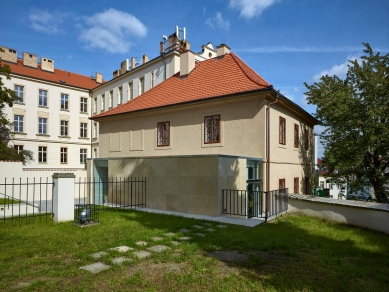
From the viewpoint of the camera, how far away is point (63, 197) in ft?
31.1

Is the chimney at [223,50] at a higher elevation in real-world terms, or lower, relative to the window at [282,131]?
higher

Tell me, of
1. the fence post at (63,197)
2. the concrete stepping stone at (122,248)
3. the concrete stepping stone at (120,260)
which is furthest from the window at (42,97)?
the concrete stepping stone at (120,260)

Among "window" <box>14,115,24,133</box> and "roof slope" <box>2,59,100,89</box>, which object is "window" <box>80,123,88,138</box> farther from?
"window" <box>14,115,24,133</box>

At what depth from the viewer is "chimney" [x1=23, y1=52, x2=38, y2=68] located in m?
34.5

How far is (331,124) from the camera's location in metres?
17.6

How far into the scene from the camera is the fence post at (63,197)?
30.5 feet

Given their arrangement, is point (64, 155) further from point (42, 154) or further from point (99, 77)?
point (99, 77)

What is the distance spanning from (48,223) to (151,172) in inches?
206

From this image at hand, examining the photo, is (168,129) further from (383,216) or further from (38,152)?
(38,152)

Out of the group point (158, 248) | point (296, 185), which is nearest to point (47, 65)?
point (296, 185)

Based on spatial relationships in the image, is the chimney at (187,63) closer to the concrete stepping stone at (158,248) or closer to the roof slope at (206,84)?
the roof slope at (206,84)

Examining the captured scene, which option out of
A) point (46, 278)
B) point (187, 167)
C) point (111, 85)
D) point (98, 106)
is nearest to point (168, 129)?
point (187, 167)

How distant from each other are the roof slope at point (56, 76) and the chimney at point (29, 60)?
1.46 ft

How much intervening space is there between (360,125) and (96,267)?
631 inches
